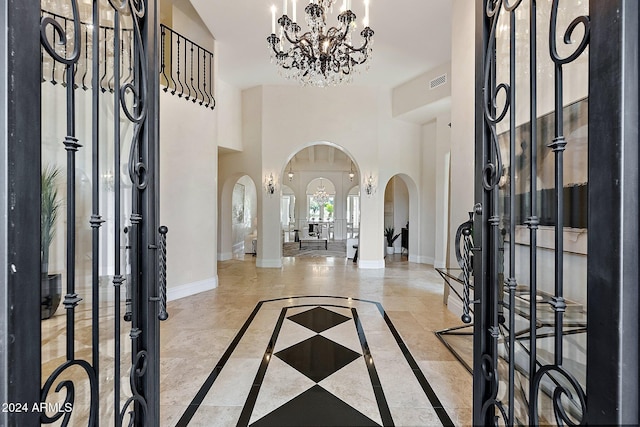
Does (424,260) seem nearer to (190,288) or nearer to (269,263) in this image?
(269,263)

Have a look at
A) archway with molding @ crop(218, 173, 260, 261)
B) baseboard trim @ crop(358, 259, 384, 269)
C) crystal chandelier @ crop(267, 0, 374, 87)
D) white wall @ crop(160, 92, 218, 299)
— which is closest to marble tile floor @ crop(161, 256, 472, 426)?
white wall @ crop(160, 92, 218, 299)

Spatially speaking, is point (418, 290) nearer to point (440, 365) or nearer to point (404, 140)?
point (440, 365)

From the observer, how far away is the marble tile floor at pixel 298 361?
1618 millimetres

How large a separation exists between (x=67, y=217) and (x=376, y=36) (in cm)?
510

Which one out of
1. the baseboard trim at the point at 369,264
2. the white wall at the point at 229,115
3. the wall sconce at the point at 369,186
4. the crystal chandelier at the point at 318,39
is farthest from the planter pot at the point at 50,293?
the wall sconce at the point at 369,186

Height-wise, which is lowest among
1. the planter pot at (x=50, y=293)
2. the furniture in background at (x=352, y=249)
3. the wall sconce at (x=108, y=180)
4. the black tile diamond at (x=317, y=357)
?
the black tile diamond at (x=317, y=357)

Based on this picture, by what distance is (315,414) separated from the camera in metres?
1.67

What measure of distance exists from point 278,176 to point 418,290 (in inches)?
153

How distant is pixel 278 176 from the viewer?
6574 mm

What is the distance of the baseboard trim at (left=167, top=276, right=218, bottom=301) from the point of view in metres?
4.06

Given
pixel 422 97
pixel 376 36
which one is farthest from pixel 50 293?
pixel 422 97

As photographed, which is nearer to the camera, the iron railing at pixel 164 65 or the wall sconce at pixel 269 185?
the iron railing at pixel 164 65

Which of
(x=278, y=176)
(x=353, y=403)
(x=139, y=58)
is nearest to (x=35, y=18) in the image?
(x=139, y=58)

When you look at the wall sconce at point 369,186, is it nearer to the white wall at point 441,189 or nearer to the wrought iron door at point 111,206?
the white wall at point 441,189
